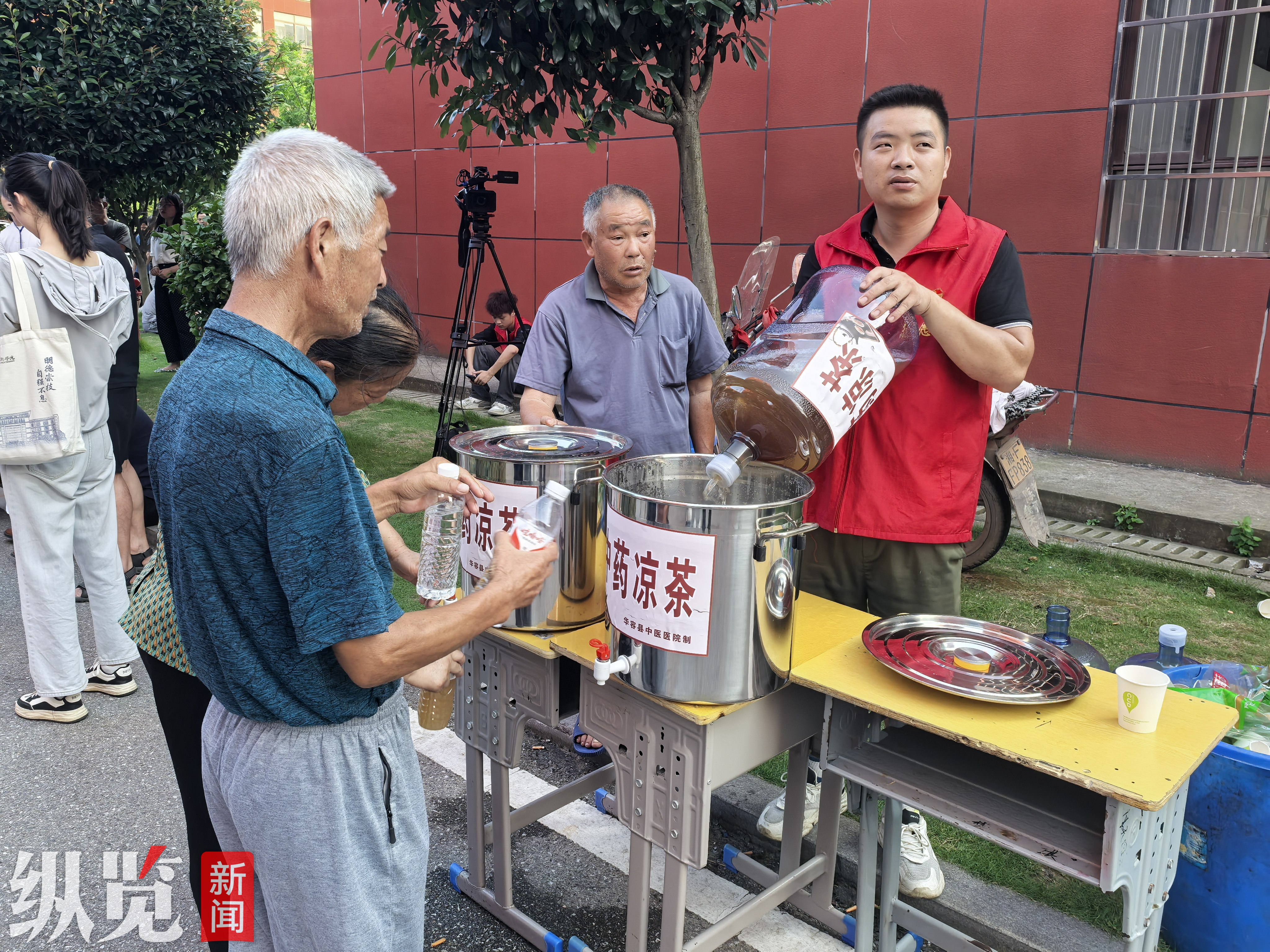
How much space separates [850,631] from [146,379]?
11.2m

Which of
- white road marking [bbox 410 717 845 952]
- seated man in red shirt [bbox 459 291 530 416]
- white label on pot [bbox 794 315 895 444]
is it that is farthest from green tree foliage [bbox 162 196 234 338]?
white label on pot [bbox 794 315 895 444]

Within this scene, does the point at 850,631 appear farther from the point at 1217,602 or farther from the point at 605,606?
the point at 1217,602

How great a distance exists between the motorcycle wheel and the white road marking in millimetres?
2352

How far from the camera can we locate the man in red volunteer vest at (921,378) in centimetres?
213

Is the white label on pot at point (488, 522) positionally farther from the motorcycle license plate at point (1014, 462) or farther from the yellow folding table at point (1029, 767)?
the motorcycle license plate at point (1014, 462)

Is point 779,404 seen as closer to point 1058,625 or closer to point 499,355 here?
point 1058,625

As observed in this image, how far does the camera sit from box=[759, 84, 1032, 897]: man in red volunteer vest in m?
2.13

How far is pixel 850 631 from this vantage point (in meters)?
2.12

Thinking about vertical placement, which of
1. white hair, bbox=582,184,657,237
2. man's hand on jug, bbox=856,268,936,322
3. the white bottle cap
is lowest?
the white bottle cap

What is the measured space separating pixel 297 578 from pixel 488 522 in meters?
0.73

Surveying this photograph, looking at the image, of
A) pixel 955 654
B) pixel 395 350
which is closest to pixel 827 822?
pixel 955 654

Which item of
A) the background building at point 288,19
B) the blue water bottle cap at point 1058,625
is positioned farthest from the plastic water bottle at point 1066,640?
the background building at point 288,19

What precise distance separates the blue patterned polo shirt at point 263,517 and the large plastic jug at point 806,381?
72 centimetres

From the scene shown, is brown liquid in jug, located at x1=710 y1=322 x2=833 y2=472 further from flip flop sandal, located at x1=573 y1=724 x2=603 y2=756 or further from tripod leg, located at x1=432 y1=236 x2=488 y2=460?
tripod leg, located at x1=432 y1=236 x2=488 y2=460
